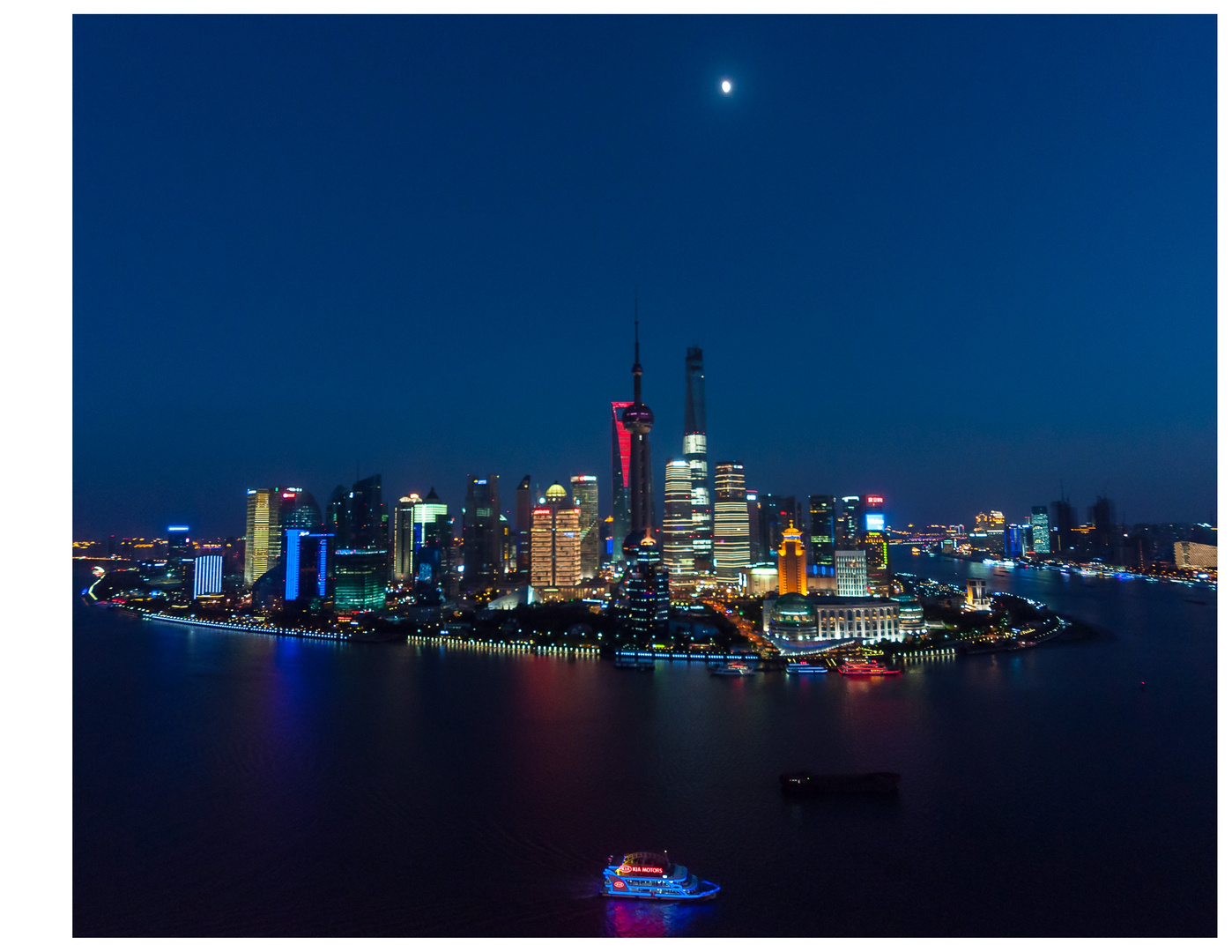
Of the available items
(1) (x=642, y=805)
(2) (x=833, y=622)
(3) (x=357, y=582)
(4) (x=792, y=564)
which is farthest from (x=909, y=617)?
(3) (x=357, y=582)

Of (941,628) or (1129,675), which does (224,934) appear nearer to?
(1129,675)

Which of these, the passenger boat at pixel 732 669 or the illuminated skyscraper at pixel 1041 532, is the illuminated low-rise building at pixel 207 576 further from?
the illuminated skyscraper at pixel 1041 532

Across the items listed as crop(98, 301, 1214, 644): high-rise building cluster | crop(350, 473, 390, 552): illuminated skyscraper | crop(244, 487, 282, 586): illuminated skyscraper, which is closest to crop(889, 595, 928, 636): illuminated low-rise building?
crop(98, 301, 1214, 644): high-rise building cluster

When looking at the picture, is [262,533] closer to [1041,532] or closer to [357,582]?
[357,582]

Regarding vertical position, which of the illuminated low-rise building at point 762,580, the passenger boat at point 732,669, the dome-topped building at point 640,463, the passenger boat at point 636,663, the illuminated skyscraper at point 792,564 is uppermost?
the dome-topped building at point 640,463

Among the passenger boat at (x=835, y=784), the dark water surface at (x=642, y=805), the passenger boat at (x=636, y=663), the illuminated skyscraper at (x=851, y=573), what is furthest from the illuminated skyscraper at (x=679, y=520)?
the passenger boat at (x=835, y=784)

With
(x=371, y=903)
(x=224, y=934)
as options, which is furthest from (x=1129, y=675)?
(x=224, y=934)
